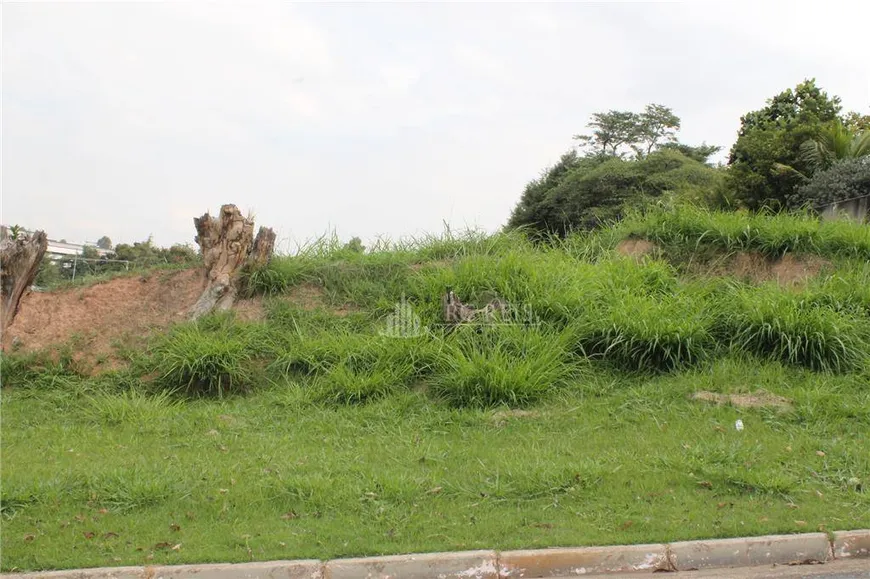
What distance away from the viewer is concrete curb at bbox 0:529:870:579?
397cm

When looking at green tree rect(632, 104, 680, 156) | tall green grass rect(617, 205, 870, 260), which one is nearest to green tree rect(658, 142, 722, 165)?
green tree rect(632, 104, 680, 156)

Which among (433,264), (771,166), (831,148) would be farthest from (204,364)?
(831,148)

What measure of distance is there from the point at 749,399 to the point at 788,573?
3012mm

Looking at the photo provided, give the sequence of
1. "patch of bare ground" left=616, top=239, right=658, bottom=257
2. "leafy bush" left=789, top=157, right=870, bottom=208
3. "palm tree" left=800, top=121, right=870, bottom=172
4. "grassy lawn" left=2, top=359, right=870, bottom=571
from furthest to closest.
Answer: "palm tree" left=800, top=121, right=870, bottom=172
"leafy bush" left=789, top=157, right=870, bottom=208
"patch of bare ground" left=616, top=239, right=658, bottom=257
"grassy lawn" left=2, top=359, right=870, bottom=571

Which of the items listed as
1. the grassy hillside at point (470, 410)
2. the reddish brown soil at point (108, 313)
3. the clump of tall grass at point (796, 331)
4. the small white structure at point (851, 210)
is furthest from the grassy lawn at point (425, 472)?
the small white structure at point (851, 210)

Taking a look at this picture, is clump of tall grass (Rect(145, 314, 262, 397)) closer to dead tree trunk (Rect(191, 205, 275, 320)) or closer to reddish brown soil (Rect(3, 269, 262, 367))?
reddish brown soil (Rect(3, 269, 262, 367))

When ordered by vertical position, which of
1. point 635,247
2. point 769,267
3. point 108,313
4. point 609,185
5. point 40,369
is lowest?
point 40,369

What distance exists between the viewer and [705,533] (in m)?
4.37

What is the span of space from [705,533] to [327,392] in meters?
4.20

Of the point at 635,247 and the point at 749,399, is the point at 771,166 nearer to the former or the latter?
the point at 635,247

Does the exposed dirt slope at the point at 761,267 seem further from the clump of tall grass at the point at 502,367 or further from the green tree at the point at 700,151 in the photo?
the green tree at the point at 700,151

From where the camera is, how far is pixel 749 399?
22.6ft

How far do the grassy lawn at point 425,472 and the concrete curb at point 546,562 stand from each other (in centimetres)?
10

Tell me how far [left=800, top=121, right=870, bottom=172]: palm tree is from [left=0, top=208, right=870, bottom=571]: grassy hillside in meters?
3.67
